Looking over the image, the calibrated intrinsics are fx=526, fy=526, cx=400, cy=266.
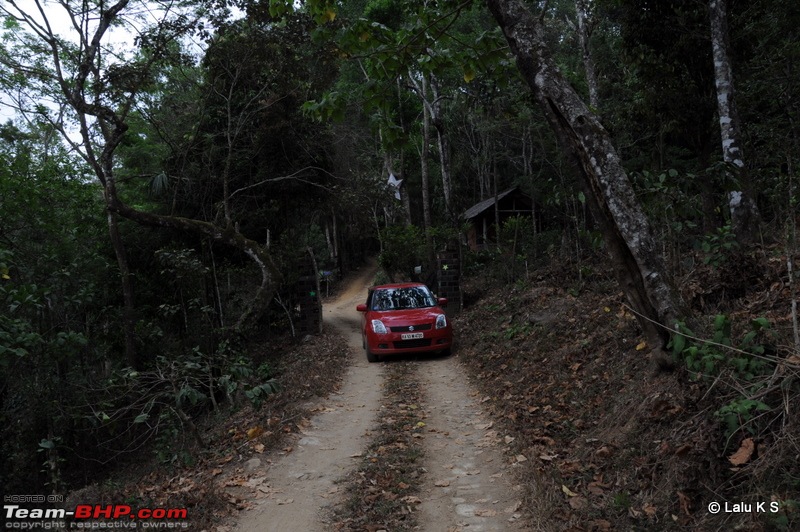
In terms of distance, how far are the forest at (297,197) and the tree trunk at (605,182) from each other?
0.06 feet

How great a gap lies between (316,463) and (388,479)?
1048mm

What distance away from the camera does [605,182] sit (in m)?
4.71

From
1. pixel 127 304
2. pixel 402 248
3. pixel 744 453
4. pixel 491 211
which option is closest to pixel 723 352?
pixel 744 453

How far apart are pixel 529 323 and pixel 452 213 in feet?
31.9

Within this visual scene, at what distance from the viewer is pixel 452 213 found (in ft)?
64.8

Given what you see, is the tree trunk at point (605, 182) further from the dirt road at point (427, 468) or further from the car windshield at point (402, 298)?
the car windshield at point (402, 298)

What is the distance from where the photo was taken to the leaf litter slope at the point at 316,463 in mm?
4343

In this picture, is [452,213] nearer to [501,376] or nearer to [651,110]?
[651,110]

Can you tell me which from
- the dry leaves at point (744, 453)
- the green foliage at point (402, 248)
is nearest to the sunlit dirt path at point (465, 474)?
the dry leaves at point (744, 453)

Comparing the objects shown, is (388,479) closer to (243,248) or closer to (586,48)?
(243,248)

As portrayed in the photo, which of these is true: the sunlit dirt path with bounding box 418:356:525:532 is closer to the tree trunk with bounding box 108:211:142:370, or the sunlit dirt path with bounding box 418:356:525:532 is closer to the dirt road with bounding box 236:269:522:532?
the dirt road with bounding box 236:269:522:532

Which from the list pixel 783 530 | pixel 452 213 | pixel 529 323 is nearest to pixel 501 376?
pixel 529 323

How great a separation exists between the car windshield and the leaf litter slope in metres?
2.39

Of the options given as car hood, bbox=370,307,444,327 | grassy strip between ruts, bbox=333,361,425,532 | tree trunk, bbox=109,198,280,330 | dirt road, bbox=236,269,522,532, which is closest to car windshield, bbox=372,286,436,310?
car hood, bbox=370,307,444,327
